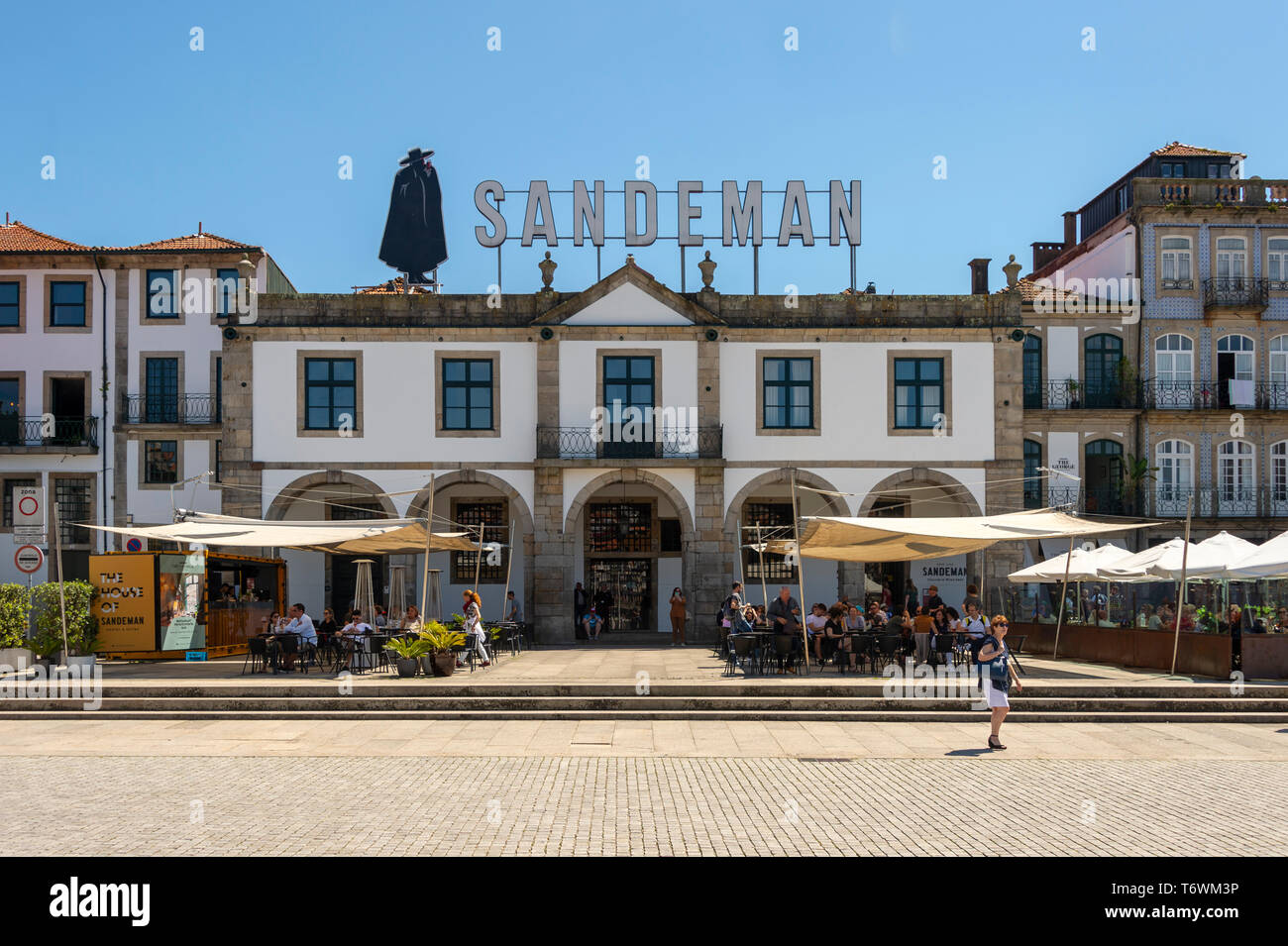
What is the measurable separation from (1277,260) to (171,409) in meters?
32.0

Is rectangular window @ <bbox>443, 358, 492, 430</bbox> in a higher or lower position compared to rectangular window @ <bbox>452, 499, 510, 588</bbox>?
higher

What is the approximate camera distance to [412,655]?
17.3 meters

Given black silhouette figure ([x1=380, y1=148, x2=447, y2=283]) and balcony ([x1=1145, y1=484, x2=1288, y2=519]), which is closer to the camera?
balcony ([x1=1145, y1=484, x2=1288, y2=519])

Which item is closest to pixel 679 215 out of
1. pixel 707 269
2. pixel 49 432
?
pixel 707 269

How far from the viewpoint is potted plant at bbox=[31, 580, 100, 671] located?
18594 mm

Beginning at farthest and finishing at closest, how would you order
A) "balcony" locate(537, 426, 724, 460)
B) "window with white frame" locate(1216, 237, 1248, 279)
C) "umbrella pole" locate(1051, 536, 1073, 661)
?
"window with white frame" locate(1216, 237, 1248, 279) → "balcony" locate(537, 426, 724, 460) → "umbrella pole" locate(1051, 536, 1073, 661)

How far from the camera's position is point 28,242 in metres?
34.0

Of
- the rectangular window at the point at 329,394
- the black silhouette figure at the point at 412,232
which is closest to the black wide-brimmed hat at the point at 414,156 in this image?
the black silhouette figure at the point at 412,232

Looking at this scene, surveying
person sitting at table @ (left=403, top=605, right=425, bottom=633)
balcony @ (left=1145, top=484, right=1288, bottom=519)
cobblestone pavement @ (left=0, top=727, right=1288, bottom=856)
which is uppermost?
balcony @ (left=1145, top=484, right=1288, bottom=519)

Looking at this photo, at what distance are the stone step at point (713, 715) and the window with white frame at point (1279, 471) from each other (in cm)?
1957

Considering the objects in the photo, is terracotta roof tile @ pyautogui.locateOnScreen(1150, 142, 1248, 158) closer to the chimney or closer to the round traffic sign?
the chimney

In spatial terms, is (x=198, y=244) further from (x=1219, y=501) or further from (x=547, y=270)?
(x=1219, y=501)

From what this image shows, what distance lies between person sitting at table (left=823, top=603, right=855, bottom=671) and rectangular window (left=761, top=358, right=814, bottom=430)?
28.1 ft

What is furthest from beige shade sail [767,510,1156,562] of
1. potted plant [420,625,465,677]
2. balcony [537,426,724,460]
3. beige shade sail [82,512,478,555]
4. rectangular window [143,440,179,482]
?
rectangular window [143,440,179,482]
